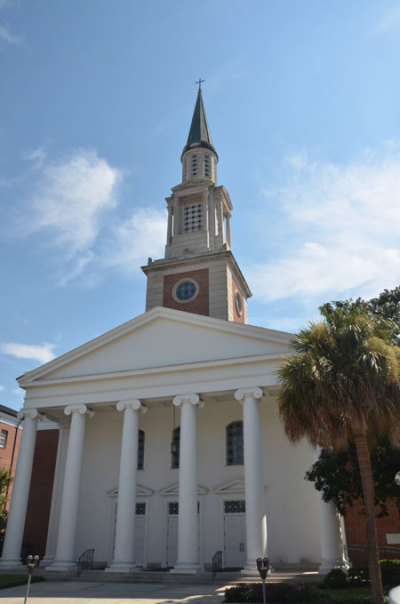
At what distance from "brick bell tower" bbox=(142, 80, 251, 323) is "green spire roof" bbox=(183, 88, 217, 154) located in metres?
0.10

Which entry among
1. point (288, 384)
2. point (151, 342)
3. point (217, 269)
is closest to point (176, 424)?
point (151, 342)

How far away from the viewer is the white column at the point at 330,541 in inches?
704

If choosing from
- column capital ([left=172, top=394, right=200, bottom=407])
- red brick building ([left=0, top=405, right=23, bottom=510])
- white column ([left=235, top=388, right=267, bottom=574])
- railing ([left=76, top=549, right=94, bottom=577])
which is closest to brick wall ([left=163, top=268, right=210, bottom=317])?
column capital ([left=172, top=394, right=200, bottom=407])

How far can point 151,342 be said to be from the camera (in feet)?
79.8

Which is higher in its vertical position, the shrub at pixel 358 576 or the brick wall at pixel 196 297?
the brick wall at pixel 196 297

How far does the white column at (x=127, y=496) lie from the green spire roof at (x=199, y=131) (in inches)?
993

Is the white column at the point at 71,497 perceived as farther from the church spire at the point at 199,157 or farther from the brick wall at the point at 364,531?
the church spire at the point at 199,157

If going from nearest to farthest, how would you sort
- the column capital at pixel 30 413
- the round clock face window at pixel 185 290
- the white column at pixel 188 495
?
1. the white column at pixel 188 495
2. the column capital at pixel 30 413
3. the round clock face window at pixel 185 290

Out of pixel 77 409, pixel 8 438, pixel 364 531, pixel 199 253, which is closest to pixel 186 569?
pixel 364 531

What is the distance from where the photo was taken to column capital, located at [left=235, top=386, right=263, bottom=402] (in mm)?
20984

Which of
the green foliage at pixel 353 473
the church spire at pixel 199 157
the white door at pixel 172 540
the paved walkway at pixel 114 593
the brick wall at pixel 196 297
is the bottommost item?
the paved walkway at pixel 114 593

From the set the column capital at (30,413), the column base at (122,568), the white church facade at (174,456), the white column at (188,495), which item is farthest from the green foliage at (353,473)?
the column capital at (30,413)

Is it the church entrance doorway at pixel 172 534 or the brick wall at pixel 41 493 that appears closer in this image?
the church entrance doorway at pixel 172 534

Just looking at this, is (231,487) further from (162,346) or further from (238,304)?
(238,304)
